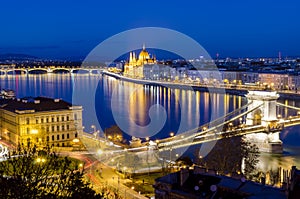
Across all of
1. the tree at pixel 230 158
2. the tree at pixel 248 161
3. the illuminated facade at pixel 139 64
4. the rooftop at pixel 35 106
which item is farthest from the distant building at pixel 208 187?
the illuminated facade at pixel 139 64

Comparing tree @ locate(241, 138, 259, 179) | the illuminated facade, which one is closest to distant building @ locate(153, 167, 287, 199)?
tree @ locate(241, 138, 259, 179)

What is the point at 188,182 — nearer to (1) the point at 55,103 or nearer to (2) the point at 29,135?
(2) the point at 29,135

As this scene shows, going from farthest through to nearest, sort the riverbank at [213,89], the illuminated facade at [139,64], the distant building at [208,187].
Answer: the illuminated facade at [139,64] < the riverbank at [213,89] < the distant building at [208,187]

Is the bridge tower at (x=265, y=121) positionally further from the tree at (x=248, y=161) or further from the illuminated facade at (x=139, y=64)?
the illuminated facade at (x=139, y=64)

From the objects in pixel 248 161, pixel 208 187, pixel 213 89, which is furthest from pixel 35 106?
pixel 213 89

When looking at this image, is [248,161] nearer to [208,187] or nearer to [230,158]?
→ [230,158]

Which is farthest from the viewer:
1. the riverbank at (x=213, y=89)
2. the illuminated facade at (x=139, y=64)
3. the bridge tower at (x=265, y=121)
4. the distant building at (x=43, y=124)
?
the illuminated facade at (x=139, y=64)
